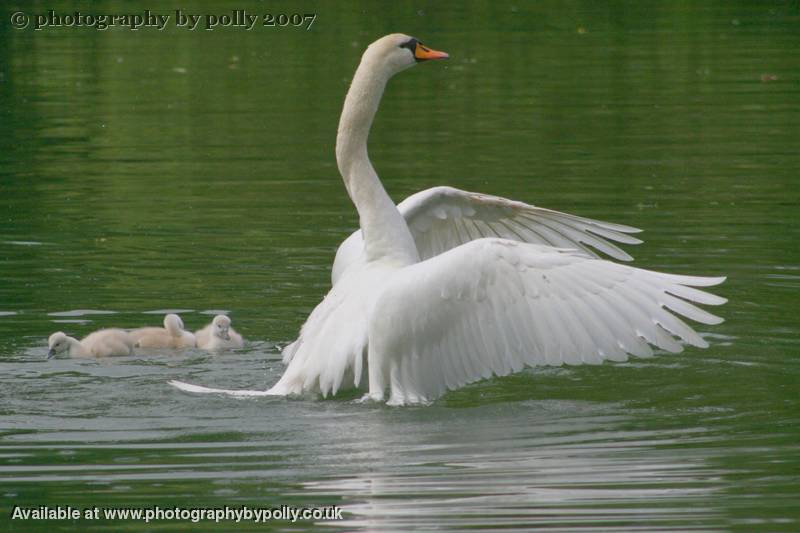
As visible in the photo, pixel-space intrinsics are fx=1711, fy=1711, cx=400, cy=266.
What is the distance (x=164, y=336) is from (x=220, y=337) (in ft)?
1.37

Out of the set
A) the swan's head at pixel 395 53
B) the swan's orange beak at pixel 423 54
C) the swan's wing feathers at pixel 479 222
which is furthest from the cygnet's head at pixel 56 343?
the swan's orange beak at pixel 423 54

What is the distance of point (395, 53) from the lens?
10.5 m

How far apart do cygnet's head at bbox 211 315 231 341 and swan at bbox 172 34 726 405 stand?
103 cm

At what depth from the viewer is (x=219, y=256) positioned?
13.9 metres

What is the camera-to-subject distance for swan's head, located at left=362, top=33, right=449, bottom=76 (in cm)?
1047

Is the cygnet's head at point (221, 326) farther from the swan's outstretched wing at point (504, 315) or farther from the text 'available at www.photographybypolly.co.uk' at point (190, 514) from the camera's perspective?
the text 'available at www.photographybypolly.co.uk' at point (190, 514)

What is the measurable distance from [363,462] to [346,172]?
244cm

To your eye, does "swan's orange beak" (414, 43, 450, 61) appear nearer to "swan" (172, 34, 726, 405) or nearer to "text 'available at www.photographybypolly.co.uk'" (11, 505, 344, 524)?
"swan" (172, 34, 726, 405)

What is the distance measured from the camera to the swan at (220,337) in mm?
10977

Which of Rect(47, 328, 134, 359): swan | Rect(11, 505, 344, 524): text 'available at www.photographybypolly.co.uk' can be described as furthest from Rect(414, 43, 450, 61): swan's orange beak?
Rect(11, 505, 344, 524): text 'available at www.photographybypolly.co.uk'

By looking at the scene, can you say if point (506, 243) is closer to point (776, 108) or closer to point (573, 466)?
point (573, 466)

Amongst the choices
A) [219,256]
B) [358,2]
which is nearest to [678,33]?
[358,2]

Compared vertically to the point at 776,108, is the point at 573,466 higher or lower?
lower

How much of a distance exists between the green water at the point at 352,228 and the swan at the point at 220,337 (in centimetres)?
11
